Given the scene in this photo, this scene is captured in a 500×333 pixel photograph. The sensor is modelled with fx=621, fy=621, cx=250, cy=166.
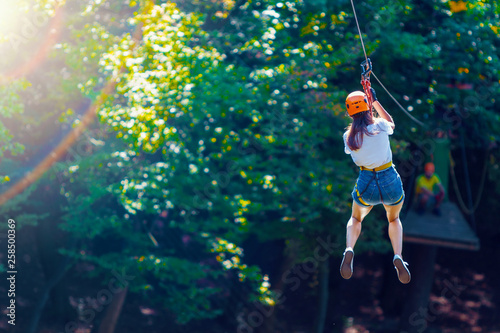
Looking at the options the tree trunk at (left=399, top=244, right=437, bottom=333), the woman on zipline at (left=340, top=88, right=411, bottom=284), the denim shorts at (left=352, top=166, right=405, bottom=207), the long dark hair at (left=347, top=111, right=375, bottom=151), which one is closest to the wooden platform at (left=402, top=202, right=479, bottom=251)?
the tree trunk at (left=399, top=244, right=437, bottom=333)

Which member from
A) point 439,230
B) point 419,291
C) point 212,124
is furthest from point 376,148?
point 419,291

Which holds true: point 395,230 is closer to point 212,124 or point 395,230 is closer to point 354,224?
point 354,224

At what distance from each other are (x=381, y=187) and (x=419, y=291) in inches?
536

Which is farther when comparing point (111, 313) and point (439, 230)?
point (111, 313)

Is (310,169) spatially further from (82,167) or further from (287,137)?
(82,167)

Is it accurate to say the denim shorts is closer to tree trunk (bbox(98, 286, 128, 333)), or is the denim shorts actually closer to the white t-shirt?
the white t-shirt

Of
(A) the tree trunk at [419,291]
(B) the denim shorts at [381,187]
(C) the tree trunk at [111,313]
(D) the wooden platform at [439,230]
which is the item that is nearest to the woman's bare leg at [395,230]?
(B) the denim shorts at [381,187]

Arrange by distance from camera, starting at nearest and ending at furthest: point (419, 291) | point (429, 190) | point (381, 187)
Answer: point (381, 187)
point (429, 190)
point (419, 291)

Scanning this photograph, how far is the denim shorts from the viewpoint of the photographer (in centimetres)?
623

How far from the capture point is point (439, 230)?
1540 centimetres

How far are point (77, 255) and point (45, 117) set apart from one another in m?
3.13

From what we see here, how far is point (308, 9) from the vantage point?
12359 millimetres

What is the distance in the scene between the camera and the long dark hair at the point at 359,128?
6004mm

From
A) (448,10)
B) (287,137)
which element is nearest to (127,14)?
(287,137)
